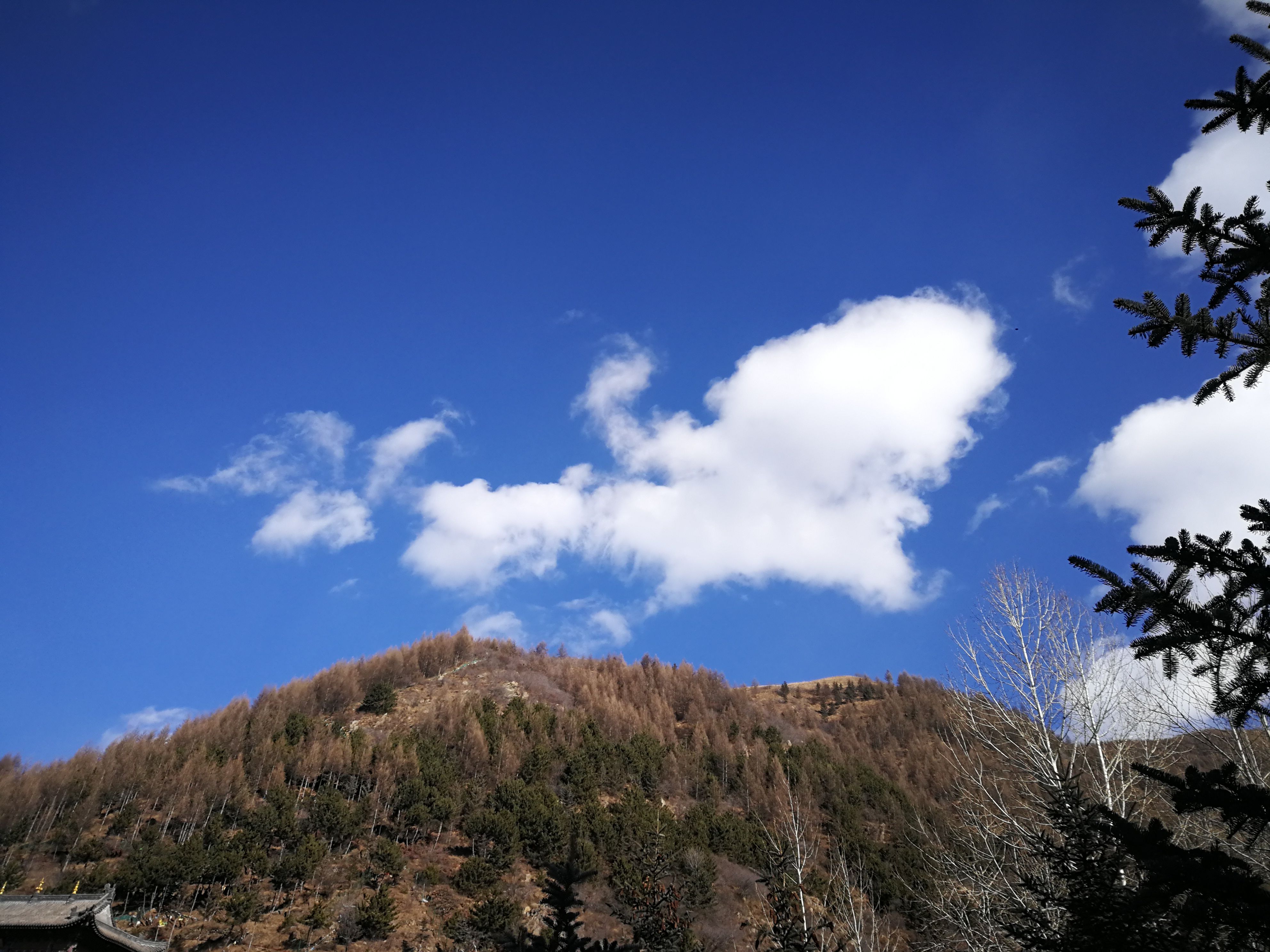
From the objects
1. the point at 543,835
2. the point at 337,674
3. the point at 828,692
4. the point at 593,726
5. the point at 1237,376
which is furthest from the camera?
the point at 828,692

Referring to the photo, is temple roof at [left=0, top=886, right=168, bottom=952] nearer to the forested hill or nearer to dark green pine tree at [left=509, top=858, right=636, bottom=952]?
the forested hill

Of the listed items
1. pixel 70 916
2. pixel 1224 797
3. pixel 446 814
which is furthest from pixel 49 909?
pixel 1224 797

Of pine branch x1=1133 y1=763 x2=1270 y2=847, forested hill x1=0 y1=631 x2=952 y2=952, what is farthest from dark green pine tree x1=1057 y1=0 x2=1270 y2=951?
forested hill x1=0 y1=631 x2=952 y2=952

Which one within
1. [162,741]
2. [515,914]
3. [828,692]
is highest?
[828,692]

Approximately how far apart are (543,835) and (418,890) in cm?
870

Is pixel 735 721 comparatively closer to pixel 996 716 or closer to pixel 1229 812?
pixel 996 716

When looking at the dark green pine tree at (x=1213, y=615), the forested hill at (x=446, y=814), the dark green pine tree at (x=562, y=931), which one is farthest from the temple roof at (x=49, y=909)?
the dark green pine tree at (x=1213, y=615)

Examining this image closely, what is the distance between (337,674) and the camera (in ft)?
283

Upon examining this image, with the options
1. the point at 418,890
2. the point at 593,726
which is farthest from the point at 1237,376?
the point at 593,726

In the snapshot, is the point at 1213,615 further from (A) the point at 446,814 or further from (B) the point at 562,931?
(A) the point at 446,814

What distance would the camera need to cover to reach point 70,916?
2986cm

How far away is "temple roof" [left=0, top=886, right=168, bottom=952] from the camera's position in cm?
2927

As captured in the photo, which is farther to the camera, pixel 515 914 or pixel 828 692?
pixel 828 692

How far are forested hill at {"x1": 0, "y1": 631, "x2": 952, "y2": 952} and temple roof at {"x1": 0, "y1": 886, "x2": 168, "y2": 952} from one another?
4648 mm
